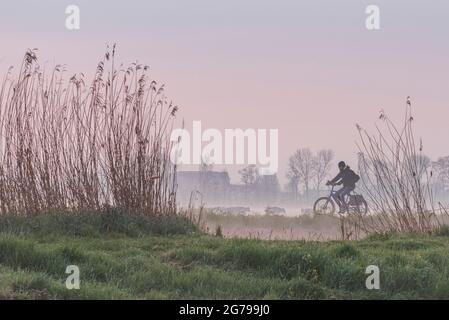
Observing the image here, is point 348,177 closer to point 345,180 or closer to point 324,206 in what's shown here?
point 345,180

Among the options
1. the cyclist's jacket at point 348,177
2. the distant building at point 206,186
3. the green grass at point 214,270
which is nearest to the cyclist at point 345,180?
the cyclist's jacket at point 348,177

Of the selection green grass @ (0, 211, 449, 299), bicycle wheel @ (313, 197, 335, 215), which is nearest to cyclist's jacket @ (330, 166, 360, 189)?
bicycle wheel @ (313, 197, 335, 215)

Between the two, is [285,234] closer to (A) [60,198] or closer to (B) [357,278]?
(A) [60,198]

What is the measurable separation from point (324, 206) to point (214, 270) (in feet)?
28.9

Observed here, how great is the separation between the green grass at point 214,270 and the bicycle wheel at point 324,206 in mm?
6946

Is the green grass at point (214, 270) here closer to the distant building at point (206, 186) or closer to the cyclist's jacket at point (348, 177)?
the distant building at point (206, 186)

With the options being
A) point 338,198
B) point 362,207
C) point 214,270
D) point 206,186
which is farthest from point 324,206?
point 214,270

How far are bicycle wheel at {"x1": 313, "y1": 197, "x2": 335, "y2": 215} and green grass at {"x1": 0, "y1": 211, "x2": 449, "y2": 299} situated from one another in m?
6.95

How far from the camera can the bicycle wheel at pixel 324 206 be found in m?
15.0

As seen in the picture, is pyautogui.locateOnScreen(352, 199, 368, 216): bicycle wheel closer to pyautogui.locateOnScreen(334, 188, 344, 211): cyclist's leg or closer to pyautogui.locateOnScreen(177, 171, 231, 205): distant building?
pyautogui.locateOnScreen(334, 188, 344, 211): cyclist's leg

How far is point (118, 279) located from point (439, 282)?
2.81 m

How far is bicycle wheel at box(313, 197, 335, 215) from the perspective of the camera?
589 inches

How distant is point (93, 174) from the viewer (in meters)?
9.48

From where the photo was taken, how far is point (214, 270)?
21.3 feet
